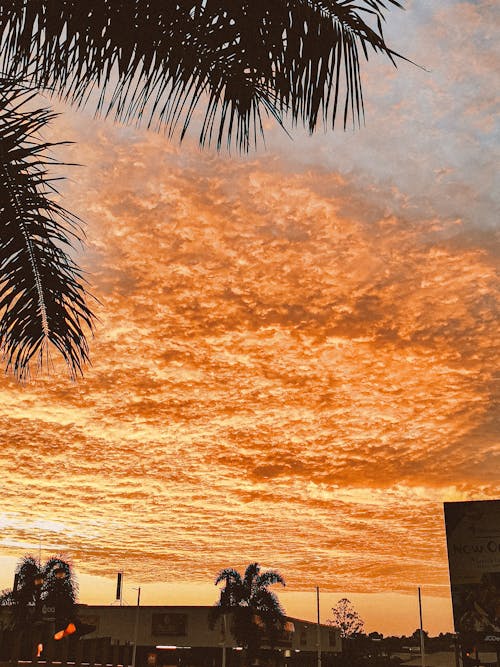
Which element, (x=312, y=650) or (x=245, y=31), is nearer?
(x=245, y=31)

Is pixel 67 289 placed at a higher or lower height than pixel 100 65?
lower

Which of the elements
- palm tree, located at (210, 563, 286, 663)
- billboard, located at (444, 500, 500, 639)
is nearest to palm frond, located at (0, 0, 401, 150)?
billboard, located at (444, 500, 500, 639)

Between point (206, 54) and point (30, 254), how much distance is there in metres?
1.43

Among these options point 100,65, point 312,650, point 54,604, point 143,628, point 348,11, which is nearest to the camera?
point 348,11

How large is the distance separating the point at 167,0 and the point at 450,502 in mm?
26899

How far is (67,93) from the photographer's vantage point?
386 cm

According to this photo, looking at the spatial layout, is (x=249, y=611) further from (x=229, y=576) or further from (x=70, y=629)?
(x=70, y=629)

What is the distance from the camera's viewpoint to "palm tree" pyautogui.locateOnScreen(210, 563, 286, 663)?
63.4 m

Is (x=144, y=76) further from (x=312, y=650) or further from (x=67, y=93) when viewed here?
(x=312, y=650)

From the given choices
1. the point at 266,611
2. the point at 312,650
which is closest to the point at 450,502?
the point at 266,611

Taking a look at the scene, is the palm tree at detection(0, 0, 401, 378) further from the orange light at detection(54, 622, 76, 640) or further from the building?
the building

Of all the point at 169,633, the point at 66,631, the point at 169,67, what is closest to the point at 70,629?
the point at 66,631

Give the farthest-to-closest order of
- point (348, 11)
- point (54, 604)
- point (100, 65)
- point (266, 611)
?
point (266, 611) < point (54, 604) < point (100, 65) < point (348, 11)

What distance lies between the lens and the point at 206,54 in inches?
155
